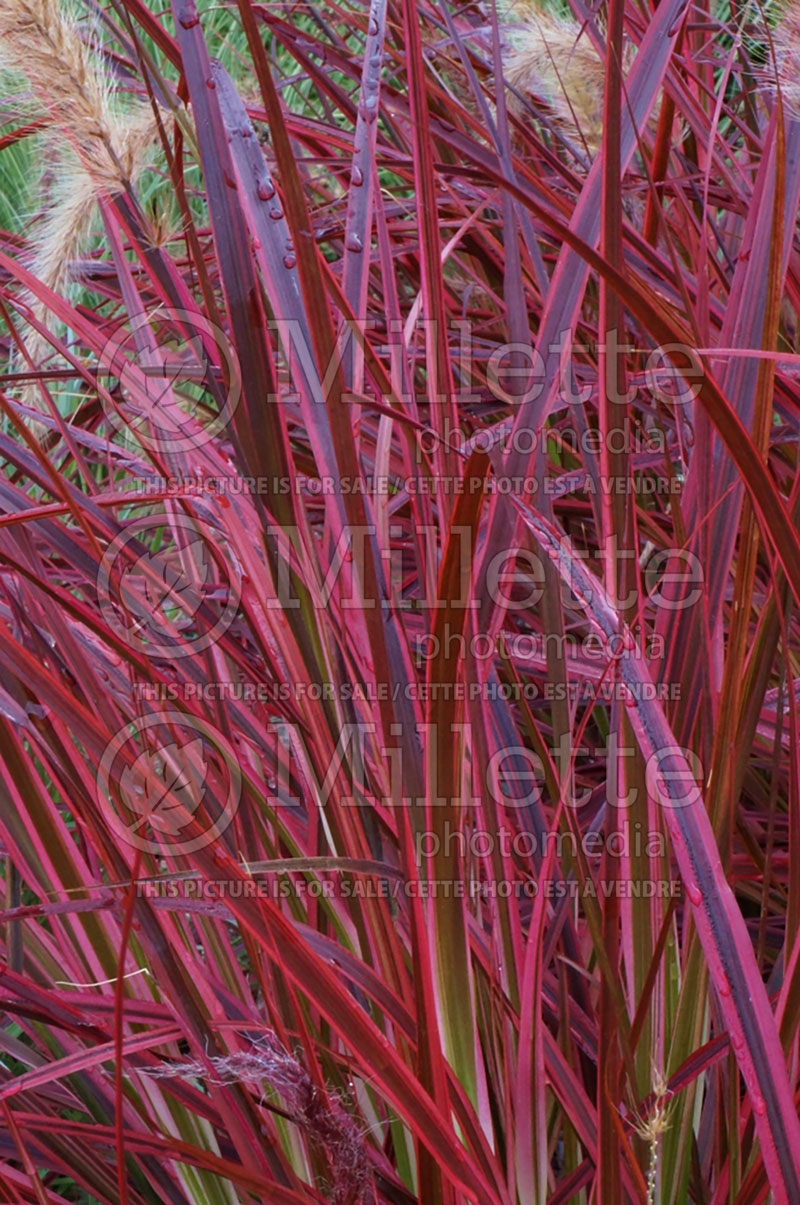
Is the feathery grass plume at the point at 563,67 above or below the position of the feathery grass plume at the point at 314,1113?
above

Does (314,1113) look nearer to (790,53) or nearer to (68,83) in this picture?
(68,83)

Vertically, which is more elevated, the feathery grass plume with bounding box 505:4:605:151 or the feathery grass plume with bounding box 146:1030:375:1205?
the feathery grass plume with bounding box 505:4:605:151

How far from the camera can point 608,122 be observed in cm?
42

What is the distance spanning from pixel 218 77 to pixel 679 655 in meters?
0.39

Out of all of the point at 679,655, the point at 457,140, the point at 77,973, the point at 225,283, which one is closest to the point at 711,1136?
the point at 679,655

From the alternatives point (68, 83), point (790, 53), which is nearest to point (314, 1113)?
point (68, 83)

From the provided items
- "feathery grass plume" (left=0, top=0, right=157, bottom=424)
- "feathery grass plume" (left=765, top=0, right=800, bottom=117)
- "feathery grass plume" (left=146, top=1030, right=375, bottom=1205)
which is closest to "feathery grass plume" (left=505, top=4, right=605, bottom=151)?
"feathery grass plume" (left=765, top=0, right=800, bottom=117)

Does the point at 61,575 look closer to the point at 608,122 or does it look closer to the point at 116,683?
the point at 116,683

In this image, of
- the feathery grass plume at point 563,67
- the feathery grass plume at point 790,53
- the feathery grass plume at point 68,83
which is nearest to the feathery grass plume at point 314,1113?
the feathery grass plume at point 68,83

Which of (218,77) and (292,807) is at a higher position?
(218,77)

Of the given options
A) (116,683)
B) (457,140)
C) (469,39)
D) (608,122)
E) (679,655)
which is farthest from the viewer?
(469,39)

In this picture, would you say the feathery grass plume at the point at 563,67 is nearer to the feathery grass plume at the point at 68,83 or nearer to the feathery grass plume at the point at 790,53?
the feathery grass plume at the point at 790,53

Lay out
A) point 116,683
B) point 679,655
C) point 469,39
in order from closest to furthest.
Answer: point 679,655 → point 116,683 → point 469,39

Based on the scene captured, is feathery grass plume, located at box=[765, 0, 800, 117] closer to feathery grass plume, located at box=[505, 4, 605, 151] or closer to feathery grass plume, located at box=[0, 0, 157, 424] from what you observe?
feathery grass plume, located at box=[505, 4, 605, 151]
